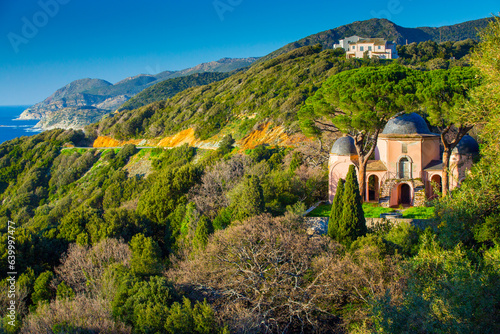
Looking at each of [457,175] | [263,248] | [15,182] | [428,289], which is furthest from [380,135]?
[15,182]

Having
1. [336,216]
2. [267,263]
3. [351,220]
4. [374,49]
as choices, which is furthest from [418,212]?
[374,49]

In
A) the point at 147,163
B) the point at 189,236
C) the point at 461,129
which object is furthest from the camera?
the point at 147,163

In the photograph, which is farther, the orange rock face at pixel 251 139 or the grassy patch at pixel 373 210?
the orange rock face at pixel 251 139

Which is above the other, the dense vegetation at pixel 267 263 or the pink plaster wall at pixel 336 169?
the pink plaster wall at pixel 336 169

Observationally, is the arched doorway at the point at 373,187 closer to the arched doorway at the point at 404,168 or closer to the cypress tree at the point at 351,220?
the arched doorway at the point at 404,168

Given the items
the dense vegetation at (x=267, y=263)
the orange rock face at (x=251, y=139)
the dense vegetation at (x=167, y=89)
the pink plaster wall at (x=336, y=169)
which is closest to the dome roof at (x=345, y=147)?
the pink plaster wall at (x=336, y=169)

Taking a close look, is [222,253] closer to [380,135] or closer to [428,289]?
[428,289]

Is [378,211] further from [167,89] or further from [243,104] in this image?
[167,89]
